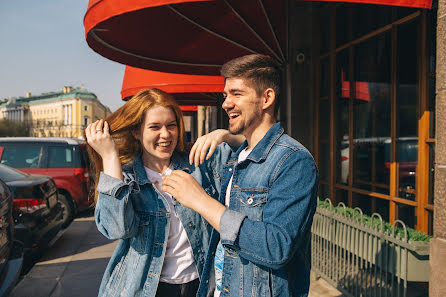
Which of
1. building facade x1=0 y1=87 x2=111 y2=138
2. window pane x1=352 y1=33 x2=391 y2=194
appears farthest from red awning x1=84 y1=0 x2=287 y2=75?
building facade x1=0 y1=87 x2=111 y2=138

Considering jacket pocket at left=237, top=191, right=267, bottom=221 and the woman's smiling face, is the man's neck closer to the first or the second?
jacket pocket at left=237, top=191, right=267, bottom=221

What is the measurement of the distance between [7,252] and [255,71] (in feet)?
9.51

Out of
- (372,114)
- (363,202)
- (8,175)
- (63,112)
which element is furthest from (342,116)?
(63,112)

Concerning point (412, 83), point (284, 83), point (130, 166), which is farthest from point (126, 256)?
point (284, 83)

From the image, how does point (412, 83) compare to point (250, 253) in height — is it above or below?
above

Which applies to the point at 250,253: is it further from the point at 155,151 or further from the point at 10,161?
the point at 10,161

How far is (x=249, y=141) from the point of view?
1.77 m

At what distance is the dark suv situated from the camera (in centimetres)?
807

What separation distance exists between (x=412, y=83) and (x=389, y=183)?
1211 millimetres

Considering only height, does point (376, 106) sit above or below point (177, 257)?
above

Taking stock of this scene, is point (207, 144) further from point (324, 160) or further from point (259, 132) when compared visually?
point (324, 160)

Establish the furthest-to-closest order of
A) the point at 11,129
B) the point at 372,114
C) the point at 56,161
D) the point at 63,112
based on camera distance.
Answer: the point at 63,112, the point at 11,129, the point at 56,161, the point at 372,114

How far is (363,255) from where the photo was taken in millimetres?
3521

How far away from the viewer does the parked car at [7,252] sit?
125 inches
